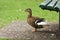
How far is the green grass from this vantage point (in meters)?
10.5

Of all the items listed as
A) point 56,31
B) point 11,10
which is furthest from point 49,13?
point 56,31

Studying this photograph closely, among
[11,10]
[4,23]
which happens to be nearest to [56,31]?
[4,23]

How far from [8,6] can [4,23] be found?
11.9 feet

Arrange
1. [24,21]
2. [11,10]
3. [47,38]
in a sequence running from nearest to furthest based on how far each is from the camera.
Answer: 1. [47,38]
2. [24,21]
3. [11,10]

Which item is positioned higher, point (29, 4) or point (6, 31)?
point (29, 4)

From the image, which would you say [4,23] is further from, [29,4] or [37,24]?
[29,4]

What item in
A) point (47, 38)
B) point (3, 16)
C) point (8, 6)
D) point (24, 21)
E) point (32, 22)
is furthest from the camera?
point (8, 6)

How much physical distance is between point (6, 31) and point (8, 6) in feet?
16.3

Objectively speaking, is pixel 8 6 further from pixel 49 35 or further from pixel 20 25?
pixel 49 35

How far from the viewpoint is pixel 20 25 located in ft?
29.9

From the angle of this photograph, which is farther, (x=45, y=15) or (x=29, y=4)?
(x=29, y=4)

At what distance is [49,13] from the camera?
11531 millimetres

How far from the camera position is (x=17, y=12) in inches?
463

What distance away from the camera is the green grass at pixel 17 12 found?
10.5 metres
